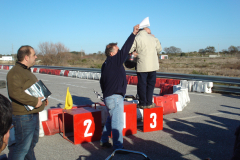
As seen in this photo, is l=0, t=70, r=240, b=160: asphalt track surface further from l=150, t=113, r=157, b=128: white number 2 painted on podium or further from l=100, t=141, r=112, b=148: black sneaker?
l=150, t=113, r=157, b=128: white number 2 painted on podium

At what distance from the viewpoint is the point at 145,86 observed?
5773 millimetres

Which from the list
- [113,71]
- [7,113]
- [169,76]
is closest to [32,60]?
Result: [113,71]

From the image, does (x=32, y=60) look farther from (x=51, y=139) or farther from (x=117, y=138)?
(x=51, y=139)

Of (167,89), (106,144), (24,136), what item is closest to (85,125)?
(106,144)

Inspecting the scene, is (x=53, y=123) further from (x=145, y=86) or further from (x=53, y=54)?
(x=53, y=54)

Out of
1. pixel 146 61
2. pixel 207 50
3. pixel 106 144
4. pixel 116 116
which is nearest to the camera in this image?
pixel 116 116

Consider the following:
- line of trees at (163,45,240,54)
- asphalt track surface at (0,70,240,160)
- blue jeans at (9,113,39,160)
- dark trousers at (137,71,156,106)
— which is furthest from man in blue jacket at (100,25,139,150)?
line of trees at (163,45,240,54)

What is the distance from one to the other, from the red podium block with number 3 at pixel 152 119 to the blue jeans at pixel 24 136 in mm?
3046

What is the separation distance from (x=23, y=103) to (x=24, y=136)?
1.50 ft

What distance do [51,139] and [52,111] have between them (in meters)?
0.75

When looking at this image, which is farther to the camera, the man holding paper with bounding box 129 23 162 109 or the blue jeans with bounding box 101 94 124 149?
the man holding paper with bounding box 129 23 162 109

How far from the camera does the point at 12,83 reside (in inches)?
124

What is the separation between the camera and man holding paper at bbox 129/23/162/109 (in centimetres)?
555

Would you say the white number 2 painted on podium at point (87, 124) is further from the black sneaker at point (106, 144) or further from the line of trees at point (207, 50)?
the line of trees at point (207, 50)
